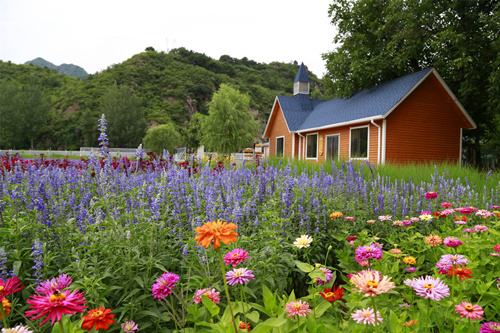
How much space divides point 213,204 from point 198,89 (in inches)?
2384

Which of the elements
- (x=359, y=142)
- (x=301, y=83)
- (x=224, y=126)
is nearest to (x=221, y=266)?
(x=359, y=142)

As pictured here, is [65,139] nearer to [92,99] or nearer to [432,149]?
[92,99]

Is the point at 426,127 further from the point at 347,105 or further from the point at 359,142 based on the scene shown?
the point at 347,105

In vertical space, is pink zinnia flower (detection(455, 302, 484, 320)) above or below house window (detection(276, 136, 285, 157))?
below

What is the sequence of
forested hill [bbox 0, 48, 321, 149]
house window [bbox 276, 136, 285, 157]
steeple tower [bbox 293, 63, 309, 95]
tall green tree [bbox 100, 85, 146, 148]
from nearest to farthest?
house window [bbox 276, 136, 285, 157] < steeple tower [bbox 293, 63, 309, 95] < forested hill [bbox 0, 48, 321, 149] < tall green tree [bbox 100, 85, 146, 148]

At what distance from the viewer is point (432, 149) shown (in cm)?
1738

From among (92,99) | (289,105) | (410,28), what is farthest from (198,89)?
(410,28)

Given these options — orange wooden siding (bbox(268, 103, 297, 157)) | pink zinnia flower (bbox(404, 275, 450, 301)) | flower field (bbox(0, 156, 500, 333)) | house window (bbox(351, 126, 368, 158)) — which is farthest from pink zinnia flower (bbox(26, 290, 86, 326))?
orange wooden siding (bbox(268, 103, 297, 157))

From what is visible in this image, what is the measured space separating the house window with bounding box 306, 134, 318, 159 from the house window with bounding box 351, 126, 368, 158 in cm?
387

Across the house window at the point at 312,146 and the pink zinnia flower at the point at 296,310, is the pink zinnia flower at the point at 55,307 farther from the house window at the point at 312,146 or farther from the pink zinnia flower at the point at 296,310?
the house window at the point at 312,146

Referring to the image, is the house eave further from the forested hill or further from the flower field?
the forested hill

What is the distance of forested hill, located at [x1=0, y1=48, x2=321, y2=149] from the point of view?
49781 mm

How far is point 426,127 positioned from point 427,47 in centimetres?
463

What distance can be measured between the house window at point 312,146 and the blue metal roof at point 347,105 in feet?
2.40
